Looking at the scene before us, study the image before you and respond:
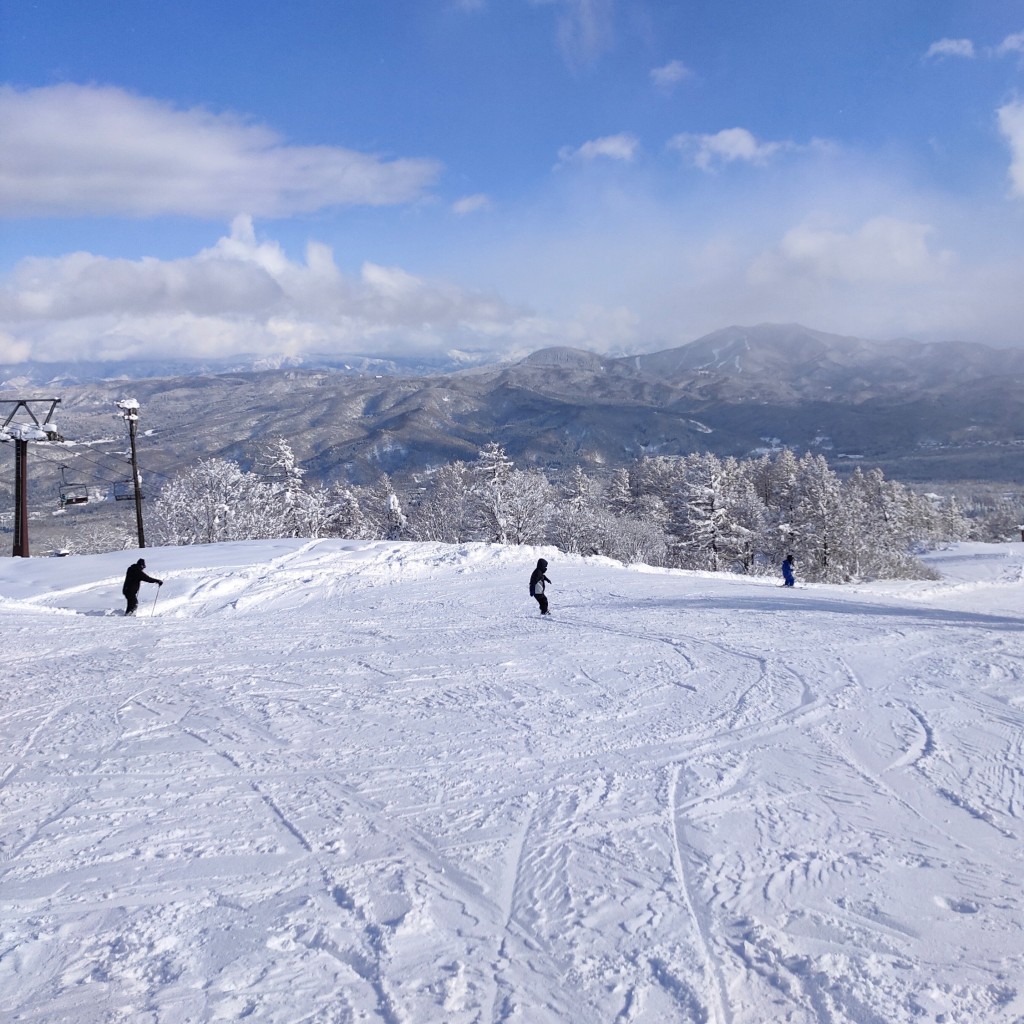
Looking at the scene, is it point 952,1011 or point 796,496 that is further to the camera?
point 796,496

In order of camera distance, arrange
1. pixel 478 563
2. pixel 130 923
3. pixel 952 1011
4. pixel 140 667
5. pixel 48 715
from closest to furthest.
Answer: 1. pixel 952 1011
2. pixel 130 923
3. pixel 48 715
4. pixel 140 667
5. pixel 478 563

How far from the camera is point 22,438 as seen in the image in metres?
25.2

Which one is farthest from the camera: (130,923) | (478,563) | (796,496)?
(796,496)

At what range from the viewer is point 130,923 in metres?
4.62

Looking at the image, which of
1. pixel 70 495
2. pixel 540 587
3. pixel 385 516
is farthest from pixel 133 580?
pixel 385 516

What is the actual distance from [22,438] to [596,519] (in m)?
34.2

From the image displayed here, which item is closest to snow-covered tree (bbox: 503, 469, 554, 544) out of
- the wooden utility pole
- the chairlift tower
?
the wooden utility pole

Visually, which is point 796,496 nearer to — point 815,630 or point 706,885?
point 815,630

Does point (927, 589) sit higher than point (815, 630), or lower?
lower

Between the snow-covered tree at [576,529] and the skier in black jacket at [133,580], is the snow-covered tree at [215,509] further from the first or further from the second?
the skier in black jacket at [133,580]

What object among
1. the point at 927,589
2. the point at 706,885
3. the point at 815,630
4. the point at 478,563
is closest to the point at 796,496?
the point at 927,589

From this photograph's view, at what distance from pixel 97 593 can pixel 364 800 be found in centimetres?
1634

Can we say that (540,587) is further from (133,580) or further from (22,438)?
(22,438)

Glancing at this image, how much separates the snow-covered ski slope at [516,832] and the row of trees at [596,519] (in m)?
28.6
